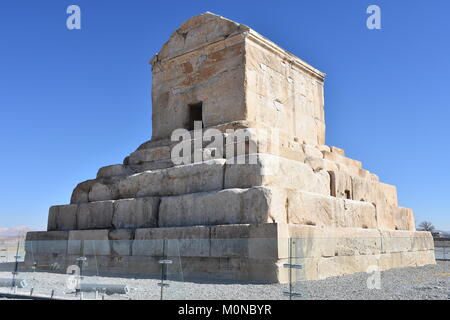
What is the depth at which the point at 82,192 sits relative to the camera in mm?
10992

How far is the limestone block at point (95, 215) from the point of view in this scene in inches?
392

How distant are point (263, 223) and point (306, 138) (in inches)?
179

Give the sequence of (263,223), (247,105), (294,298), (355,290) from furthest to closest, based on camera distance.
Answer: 1. (247,105)
2. (263,223)
3. (355,290)
4. (294,298)

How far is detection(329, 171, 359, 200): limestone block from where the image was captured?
9.91 metres

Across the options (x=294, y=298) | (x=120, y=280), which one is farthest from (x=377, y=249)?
(x=120, y=280)

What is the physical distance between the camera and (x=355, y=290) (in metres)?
6.48

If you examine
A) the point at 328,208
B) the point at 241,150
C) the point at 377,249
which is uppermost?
the point at 241,150

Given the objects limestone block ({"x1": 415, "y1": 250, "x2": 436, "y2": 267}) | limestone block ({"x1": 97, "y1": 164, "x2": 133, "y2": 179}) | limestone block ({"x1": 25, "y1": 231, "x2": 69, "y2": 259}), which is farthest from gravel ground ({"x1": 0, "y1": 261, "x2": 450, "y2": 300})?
limestone block ({"x1": 415, "y1": 250, "x2": 436, "y2": 267})

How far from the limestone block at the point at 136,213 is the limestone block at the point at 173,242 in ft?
1.01

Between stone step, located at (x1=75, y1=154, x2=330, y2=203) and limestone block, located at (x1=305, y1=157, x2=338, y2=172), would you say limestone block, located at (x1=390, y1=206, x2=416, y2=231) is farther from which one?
stone step, located at (x1=75, y1=154, x2=330, y2=203)
